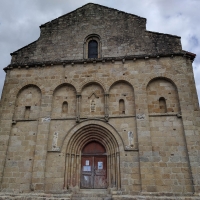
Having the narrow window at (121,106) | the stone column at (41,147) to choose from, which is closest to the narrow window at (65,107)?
the stone column at (41,147)

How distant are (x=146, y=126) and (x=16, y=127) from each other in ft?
21.8

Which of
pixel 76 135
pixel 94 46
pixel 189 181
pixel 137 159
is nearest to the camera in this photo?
pixel 189 181

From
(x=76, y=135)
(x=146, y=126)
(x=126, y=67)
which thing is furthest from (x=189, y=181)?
(x=126, y=67)

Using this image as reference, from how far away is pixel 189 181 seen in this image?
27.5 ft

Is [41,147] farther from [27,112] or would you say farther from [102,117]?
[102,117]

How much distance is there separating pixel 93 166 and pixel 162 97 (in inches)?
192

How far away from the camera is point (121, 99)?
10.4 meters

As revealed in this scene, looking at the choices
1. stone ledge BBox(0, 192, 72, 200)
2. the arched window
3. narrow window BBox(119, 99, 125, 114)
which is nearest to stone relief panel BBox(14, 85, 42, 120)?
the arched window

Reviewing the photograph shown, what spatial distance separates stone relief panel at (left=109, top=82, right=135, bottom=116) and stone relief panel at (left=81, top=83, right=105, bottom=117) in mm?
520

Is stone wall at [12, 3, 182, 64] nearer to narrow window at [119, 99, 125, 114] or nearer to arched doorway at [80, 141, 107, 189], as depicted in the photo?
narrow window at [119, 99, 125, 114]

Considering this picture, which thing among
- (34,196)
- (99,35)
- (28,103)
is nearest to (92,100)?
(28,103)

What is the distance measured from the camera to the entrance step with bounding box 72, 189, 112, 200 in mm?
8602

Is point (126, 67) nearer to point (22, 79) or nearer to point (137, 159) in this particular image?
point (137, 159)

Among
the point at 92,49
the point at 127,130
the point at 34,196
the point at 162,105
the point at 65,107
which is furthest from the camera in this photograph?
the point at 92,49
